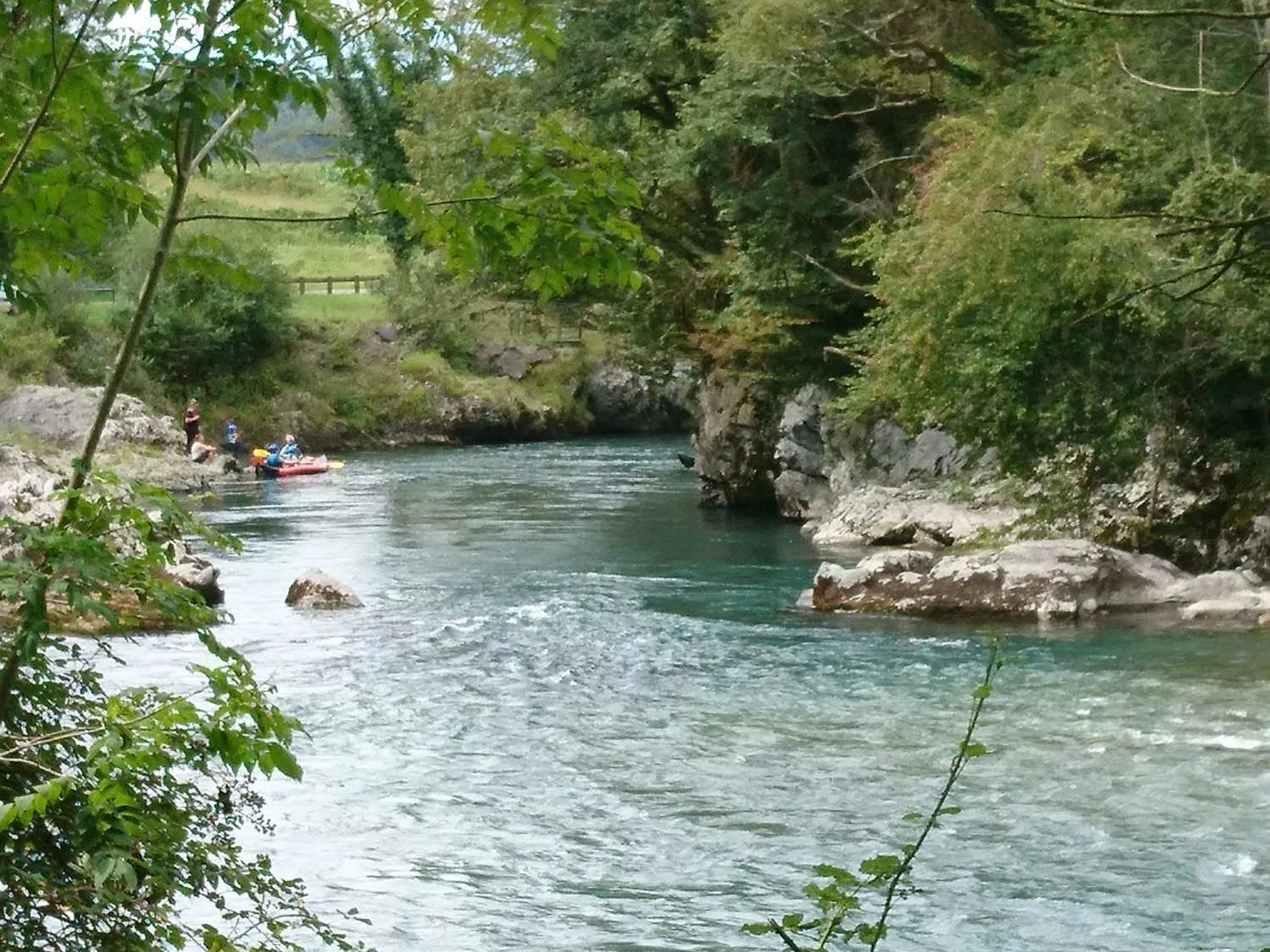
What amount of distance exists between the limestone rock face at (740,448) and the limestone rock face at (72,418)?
46.2 ft

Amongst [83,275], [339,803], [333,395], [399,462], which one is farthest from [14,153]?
[333,395]

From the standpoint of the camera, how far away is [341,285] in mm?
66812

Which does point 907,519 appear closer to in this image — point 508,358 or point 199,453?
point 199,453

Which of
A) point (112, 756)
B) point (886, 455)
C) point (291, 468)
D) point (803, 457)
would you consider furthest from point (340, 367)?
point (112, 756)

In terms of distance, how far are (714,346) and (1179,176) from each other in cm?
1256

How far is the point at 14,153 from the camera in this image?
5105 mm

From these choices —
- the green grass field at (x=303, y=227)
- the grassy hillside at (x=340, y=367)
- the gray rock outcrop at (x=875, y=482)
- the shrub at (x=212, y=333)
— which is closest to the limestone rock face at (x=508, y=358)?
the grassy hillside at (x=340, y=367)

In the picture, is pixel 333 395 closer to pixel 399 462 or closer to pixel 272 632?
pixel 399 462

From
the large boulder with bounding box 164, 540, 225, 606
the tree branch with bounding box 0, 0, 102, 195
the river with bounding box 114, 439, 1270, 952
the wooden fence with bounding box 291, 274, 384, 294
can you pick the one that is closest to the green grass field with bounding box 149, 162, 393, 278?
the wooden fence with bounding box 291, 274, 384, 294

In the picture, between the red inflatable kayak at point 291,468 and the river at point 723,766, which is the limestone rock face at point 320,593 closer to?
the river at point 723,766

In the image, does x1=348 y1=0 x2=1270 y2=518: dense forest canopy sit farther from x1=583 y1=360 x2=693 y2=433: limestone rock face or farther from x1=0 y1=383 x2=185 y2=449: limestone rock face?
x1=583 y1=360 x2=693 y2=433: limestone rock face

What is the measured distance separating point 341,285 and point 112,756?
210 feet

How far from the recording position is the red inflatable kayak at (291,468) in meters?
40.3

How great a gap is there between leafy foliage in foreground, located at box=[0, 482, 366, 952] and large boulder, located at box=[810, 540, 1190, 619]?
14.0m
